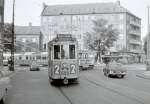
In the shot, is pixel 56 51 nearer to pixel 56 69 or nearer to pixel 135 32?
pixel 56 69

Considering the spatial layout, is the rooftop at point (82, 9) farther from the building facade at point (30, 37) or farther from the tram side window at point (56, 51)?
the tram side window at point (56, 51)

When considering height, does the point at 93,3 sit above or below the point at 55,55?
above

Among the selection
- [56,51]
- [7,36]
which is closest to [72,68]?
[56,51]

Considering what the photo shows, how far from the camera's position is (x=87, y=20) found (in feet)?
340

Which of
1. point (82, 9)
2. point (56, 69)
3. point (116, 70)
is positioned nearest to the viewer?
point (56, 69)

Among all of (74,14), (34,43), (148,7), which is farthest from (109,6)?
(148,7)

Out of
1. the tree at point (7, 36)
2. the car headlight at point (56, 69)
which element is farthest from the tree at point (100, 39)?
the car headlight at point (56, 69)

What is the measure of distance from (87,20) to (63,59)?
3392 inches

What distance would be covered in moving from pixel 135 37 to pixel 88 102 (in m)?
96.5

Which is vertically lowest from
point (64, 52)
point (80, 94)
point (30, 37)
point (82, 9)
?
point (80, 94)

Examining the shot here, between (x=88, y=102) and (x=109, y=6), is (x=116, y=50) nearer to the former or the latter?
(x=109, y=6)

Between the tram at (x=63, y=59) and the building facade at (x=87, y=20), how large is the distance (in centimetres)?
7862

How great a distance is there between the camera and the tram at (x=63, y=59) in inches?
727

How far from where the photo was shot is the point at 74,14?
103688mm
